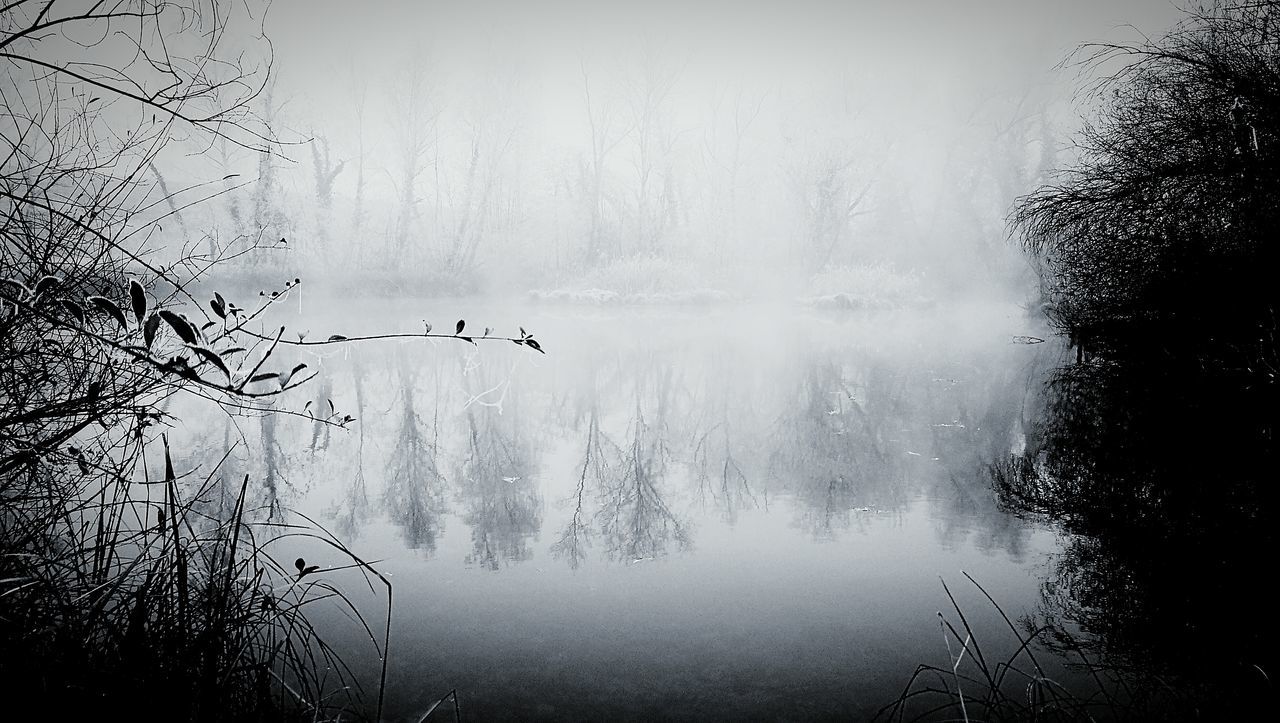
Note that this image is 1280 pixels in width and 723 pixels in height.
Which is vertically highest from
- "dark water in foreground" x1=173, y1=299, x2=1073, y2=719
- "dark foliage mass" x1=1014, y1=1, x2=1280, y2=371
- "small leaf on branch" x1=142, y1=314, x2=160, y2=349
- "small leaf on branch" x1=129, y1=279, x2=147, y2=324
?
"dark foliage mass" x1=1014, y1=1, x2=1280, y2=371

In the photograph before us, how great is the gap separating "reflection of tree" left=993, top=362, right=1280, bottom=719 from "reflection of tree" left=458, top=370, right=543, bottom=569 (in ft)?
8.13

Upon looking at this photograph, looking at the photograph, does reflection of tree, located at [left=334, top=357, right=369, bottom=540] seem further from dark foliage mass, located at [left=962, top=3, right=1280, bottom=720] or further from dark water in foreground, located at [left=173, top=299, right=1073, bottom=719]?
dark foliage mass, located at [left=962, top=3, right=1280, bottom=720]

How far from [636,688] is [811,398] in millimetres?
6282

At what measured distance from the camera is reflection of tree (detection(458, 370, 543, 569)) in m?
3.78

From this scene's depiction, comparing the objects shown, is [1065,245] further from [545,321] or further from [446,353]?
[545,321]

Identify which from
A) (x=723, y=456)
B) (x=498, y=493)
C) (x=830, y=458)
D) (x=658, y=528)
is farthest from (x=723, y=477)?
(x=498, y=493)

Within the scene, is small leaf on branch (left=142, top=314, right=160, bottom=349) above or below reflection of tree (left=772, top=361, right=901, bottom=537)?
above

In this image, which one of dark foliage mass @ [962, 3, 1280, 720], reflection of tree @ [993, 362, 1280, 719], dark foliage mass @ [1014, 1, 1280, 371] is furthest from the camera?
dark foliage mass @ [1014, 1, 1280, 371]

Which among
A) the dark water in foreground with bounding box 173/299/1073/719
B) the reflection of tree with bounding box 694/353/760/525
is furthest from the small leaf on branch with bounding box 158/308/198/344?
the reflection of tree with bounding box 694/353/760/525

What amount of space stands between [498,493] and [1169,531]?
145 inches

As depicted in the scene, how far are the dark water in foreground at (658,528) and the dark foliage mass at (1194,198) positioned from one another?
64.6 inches

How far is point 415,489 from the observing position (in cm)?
481

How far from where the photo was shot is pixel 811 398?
8344mm

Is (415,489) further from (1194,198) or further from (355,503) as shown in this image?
(1194,198)
